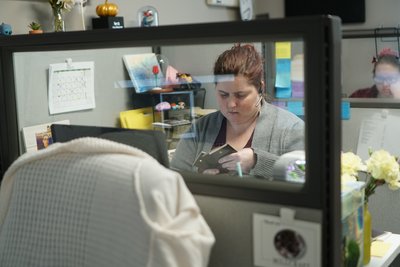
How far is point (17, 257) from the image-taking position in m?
1.02

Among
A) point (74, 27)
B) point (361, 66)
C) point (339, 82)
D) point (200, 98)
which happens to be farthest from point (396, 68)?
point (339, 82)

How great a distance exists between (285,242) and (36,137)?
0.82 meters

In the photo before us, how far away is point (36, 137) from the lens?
1.48 metres

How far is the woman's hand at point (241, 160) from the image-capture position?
1967mm

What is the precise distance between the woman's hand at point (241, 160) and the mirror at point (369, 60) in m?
1.93

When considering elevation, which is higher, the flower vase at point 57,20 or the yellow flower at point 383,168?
the flower vase at point 57,20

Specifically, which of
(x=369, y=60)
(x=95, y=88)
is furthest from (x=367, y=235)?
(x=369, y=60)

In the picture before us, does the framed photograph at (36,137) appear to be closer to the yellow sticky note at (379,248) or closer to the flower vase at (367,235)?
the flower vase at (367,235)

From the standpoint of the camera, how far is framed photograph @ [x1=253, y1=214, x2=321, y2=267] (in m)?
0.92

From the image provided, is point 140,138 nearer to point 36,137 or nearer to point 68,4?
point 36,137

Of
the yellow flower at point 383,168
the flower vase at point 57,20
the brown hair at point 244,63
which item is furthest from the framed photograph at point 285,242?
the flower vase at point 57,20

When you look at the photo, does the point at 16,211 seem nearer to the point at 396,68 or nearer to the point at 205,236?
the point at 205,236

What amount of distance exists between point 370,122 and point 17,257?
2.05 m

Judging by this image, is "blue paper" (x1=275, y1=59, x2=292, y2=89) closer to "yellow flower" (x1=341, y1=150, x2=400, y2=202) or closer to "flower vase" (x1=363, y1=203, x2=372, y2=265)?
"yellow flower" (x1=341, y1=150, x2=400, y2=202)
